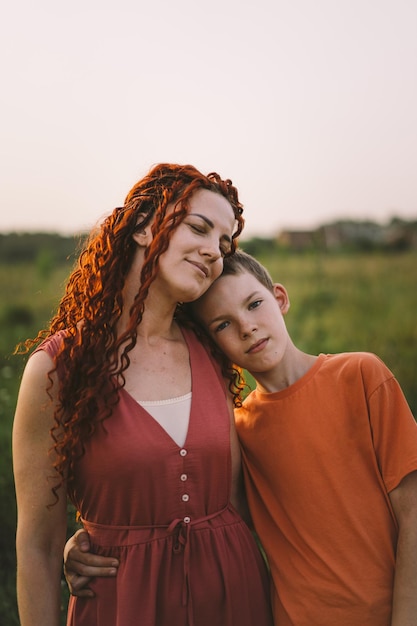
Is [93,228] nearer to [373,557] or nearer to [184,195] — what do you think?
[184,195]

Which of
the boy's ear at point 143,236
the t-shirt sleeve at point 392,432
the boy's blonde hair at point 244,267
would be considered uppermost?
the boy's ear at point 143,236

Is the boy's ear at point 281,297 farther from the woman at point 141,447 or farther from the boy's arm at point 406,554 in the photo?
the boy's arm at point 406,554

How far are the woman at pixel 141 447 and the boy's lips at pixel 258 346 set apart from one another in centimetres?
17

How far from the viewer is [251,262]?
234 centimetres

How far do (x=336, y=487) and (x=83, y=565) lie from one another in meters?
0.85

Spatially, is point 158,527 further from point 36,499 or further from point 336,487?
point 336,487

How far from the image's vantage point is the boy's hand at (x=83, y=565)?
1.93m

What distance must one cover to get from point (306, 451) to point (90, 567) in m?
0.79

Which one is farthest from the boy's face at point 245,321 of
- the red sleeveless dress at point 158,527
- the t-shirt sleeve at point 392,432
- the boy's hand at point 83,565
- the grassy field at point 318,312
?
the grassy field at point 318,312

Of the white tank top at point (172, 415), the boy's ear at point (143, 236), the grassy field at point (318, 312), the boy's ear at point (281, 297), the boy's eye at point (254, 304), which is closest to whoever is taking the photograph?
the white tank top at point (172, 415)

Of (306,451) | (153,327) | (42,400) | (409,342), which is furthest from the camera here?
(409,342)

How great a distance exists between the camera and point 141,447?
1900 mm

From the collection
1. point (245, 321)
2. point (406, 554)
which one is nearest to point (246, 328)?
point (245, 321)

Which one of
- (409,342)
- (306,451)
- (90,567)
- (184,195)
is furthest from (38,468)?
(409,342)
